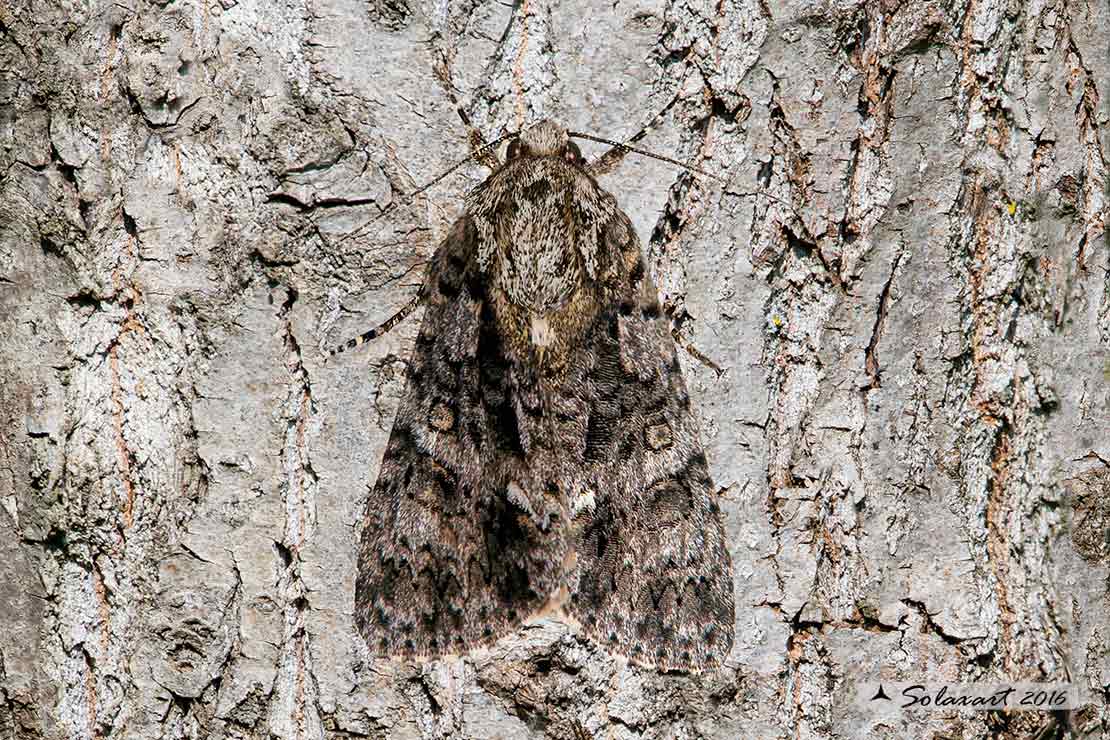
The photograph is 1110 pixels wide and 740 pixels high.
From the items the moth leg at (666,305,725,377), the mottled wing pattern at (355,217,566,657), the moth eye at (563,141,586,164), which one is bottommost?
the mottled wing pattern at (355,217,566,657)

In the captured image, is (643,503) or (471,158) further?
(643,503)

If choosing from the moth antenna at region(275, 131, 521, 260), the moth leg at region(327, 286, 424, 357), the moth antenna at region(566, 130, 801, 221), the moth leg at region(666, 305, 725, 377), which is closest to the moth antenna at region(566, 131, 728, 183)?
the moth antenna at region(566, 130, 801, 221)

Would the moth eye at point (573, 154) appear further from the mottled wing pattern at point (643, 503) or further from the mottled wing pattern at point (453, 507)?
the mottled wing pattern at point (453, 507)

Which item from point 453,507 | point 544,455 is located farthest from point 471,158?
point 453,507

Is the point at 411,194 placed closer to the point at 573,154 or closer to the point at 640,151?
the point at 573,154

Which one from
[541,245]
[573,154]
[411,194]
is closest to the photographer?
[411,194]

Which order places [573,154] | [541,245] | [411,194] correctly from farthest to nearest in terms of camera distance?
[541,245] < [573,154] < [411,194]

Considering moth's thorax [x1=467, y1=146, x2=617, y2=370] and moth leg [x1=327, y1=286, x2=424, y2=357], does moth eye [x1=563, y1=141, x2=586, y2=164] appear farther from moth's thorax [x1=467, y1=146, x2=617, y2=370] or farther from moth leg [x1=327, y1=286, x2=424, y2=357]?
moth leg [x1=327, y1=286, x2=424, y2=357]
